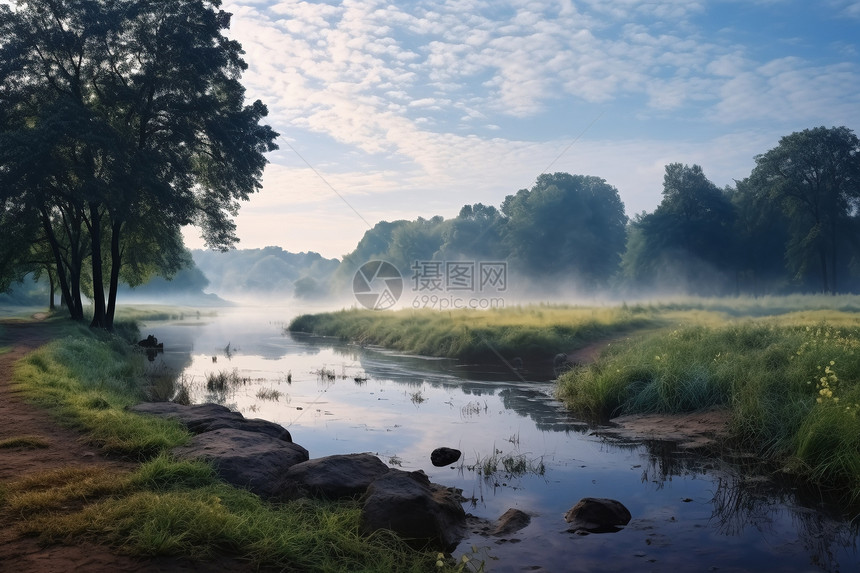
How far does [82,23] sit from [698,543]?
29.7 metres

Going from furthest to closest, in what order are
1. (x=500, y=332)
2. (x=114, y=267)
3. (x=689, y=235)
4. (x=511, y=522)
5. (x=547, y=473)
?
(x=689, y=235), (x=114, y=267), (x=500, y=332), (x=547, y=473), (x=511, y=522)

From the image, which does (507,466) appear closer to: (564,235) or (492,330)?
(492,330)

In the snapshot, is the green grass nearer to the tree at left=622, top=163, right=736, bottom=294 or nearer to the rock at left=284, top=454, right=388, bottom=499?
the rock at left=284, top=454, right=388, bottom=499

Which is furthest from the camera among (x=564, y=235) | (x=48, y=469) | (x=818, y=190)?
(x=564, y=235)

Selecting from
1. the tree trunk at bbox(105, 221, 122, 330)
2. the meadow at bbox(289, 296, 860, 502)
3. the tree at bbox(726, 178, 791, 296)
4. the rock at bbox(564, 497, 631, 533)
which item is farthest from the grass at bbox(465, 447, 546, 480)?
the tree at bbox(726, 178, 791, 296)

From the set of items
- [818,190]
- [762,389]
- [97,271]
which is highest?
[818,190]

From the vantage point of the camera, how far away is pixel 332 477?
7223 millimetres

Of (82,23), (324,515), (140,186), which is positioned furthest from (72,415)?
(82,23)

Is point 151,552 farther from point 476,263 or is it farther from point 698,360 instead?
point 476,263

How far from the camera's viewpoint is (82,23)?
2622 cm

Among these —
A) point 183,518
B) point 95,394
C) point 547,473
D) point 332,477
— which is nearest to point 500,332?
point 547,473

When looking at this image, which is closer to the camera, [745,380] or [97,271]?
[745,380]

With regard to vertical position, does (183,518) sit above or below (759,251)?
below

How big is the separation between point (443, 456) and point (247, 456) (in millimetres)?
3388
